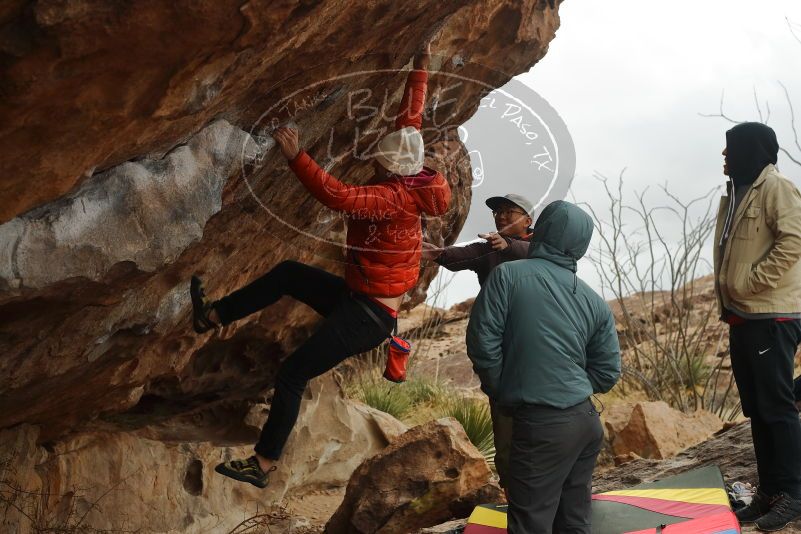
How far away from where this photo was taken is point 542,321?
4281mm

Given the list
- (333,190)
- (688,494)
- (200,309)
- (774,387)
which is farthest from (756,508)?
(200,309)

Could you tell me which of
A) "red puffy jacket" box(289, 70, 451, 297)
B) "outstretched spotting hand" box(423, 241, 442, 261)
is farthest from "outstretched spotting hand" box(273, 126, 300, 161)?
"outstretched spotting hand" box(423, 241, 442, 261)

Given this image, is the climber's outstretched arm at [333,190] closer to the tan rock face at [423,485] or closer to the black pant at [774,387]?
the black pant at [774,387]

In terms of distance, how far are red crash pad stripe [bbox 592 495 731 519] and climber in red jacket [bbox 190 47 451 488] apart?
1923 mm

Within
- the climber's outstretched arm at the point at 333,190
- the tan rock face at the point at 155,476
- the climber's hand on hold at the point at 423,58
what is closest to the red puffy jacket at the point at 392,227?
the climber's outstretched arm at the point at 333,190

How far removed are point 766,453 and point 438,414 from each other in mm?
6664

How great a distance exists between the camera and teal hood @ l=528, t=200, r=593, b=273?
4.39 metres

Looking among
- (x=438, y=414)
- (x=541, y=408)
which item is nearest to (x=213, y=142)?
(x=541, y=408)

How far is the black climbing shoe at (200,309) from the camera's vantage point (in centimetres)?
499

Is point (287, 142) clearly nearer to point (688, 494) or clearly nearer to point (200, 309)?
point (200, 309)

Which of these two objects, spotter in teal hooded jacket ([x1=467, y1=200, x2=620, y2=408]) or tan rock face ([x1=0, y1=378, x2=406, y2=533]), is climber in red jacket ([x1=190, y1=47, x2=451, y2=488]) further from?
tan rock face ([x1=0, y1=378, x2=406, y2=533])

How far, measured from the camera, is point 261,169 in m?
5.14

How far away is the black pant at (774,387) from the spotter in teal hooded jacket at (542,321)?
105cm

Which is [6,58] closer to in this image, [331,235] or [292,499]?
[331,235]
